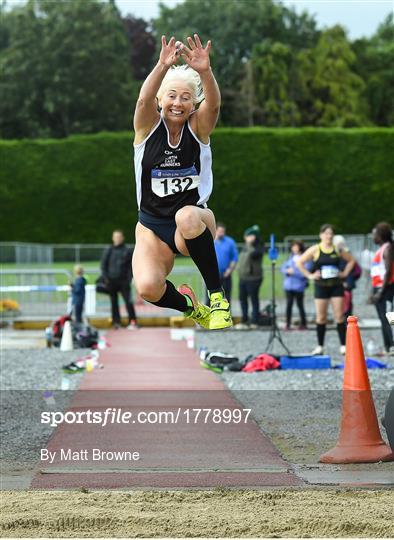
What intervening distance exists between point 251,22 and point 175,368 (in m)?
56.3

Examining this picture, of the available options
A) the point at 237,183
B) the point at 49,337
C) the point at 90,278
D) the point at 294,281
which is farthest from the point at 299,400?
the point at 237,183

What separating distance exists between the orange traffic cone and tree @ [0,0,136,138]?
51.3m

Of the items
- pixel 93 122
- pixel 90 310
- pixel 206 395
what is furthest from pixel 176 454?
pixel 93 122

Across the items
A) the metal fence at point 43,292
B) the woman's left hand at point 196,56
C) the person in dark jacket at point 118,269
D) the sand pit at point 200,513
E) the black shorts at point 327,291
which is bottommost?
the metal fence at point 43,292

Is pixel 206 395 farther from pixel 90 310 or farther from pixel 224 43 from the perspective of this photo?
pixel 224 43

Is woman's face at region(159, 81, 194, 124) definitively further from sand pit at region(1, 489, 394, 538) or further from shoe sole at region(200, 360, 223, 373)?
shoe sole at region(200, 360, 223, 373)

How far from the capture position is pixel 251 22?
228 ft

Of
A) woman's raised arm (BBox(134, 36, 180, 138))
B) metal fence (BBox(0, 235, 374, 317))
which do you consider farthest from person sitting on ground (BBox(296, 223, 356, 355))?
woman's raised arm (BBox(134, 36, 180, 138))

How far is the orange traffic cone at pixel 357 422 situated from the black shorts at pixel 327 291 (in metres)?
7.30

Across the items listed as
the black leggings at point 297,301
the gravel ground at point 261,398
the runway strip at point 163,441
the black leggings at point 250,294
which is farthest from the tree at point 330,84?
the runway strip at point 163,441

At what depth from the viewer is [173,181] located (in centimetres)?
693

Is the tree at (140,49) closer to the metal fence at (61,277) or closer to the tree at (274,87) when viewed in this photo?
the tree at (274,87)

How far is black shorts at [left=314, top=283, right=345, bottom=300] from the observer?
52.8 feet

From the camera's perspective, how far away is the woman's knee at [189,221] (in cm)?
695
